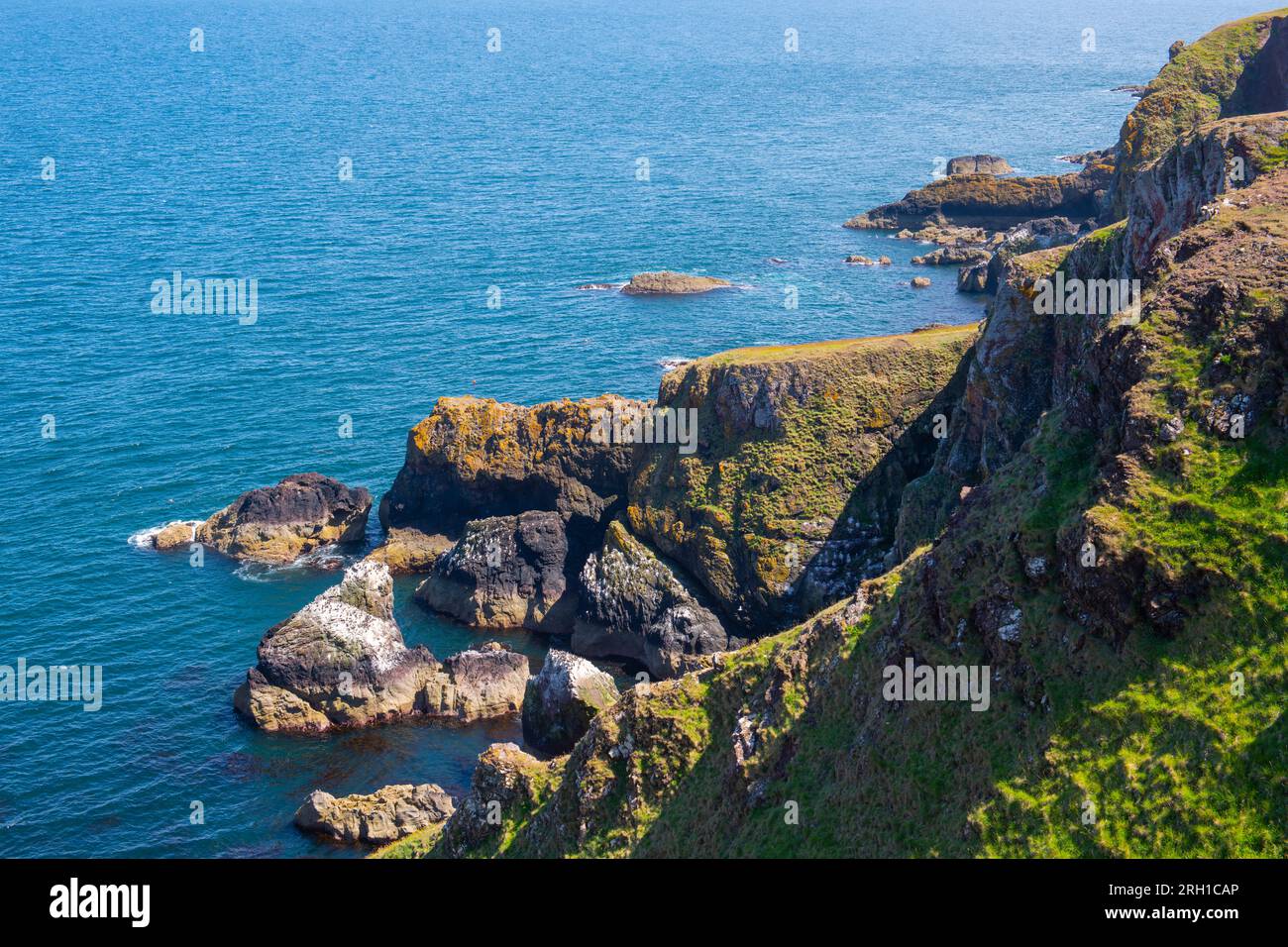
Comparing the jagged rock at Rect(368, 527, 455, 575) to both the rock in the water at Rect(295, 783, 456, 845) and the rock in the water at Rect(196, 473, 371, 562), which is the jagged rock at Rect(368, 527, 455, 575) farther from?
the rock in the water at Rect(295, 783, 456, 845)

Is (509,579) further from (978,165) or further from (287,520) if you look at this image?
(978,165)

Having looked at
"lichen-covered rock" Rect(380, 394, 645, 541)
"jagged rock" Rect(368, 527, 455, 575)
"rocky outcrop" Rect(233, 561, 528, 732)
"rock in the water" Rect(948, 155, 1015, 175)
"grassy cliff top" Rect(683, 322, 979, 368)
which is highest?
"rock in the water" Rect(948, 155, 1015, 175)

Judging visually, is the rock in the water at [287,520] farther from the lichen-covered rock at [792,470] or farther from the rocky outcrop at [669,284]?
the rocky outcrop at [669,284]

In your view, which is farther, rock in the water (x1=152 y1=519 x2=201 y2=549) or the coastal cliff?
rock in the water (x1=152 y1=519 x2=201 y2=549)

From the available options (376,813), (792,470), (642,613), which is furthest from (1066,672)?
(642,613)

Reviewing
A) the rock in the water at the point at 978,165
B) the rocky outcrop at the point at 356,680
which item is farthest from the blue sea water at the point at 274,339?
the rock in the water at the point at 978,165

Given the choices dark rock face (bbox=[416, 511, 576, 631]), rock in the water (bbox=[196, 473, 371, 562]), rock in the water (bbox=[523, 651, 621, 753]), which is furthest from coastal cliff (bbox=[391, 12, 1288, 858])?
rock in the water (bbox=[196, 473, 371, 562])
